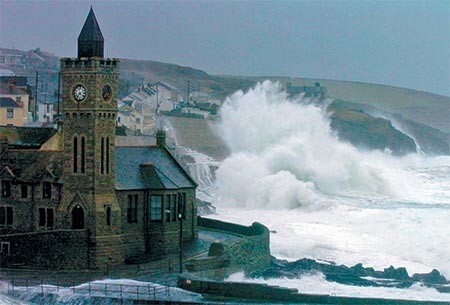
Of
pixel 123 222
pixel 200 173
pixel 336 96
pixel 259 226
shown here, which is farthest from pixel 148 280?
pixel 336 96

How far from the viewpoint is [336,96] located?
134000mm

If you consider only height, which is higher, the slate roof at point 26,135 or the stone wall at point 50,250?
the slate roof at point 26,135

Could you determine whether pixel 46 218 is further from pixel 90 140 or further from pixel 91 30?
pixel 91 30

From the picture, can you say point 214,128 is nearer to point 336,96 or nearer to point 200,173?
point 200,173

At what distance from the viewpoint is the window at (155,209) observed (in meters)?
37.4

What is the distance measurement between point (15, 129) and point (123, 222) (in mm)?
7447

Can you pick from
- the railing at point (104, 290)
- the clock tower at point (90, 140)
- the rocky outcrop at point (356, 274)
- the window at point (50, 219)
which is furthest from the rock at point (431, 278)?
the window at point (50, 219)

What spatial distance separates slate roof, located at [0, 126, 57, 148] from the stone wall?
259 inches

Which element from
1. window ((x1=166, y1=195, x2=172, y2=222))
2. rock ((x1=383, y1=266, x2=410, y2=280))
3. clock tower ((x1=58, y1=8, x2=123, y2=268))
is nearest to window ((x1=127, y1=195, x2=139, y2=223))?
window ((x1=166, y1=195, x2=172, y2=222))

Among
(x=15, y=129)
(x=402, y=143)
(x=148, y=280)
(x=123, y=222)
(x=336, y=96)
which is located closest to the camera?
(x=148, y=280)

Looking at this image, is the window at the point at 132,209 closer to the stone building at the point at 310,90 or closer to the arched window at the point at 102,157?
the arched window at the point at 102,157

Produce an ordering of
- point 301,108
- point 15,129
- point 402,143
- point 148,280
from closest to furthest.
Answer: point 148,280 < point 15,129 < point 301,108 < point 402,143

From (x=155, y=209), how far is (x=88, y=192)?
3.26 metres

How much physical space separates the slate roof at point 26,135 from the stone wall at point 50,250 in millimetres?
6576
